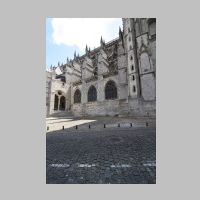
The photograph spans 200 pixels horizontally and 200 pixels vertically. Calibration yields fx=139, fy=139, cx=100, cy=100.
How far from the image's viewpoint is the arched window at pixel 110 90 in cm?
2243

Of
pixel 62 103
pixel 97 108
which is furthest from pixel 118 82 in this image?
pixel 62 103

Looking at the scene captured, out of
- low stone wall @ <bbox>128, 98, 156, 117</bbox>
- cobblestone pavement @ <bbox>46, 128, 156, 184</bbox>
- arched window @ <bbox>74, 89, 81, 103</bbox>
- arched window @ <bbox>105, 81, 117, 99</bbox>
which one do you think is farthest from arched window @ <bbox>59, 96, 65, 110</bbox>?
cobblestone pavement @ <bbox>46, 128, 156, 184</bbox>

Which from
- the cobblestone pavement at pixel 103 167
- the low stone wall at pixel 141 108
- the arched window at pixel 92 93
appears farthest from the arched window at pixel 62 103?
the cobblestone pavement at pixel 103 167

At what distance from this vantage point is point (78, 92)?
28797mm

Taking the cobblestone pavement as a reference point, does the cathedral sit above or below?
above

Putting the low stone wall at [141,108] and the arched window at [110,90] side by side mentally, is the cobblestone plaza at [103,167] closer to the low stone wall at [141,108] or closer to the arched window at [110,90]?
the low stone wall at [141,108]

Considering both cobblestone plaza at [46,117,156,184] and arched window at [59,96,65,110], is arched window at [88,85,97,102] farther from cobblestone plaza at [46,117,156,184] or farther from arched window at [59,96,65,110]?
cobblestone plaza at [46,117,156,184]

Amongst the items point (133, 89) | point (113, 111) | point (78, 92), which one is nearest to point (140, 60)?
point (133, 89)

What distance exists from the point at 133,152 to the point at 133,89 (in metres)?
15.3

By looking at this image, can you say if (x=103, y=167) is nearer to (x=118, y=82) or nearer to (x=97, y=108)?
(x=118, y=82)

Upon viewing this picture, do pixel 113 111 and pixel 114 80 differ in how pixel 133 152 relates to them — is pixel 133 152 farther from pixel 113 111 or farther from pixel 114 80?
pixel 114 80

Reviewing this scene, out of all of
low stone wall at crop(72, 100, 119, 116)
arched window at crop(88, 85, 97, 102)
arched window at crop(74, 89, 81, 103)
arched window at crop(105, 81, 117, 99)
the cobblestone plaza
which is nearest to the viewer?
the cobblestone plaza

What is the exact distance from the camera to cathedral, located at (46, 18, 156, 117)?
60.2ft

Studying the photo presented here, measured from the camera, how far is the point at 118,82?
21922 mm
